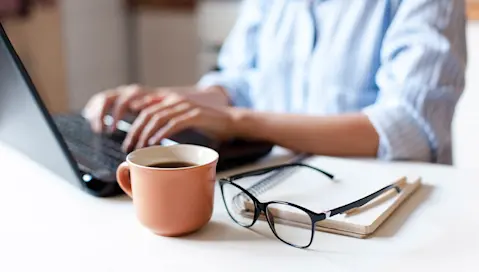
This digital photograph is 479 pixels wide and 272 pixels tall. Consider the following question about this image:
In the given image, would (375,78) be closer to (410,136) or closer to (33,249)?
(410,136)

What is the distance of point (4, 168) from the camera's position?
35.5 inches

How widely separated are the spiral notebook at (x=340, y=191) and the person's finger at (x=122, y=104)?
1.07 feet

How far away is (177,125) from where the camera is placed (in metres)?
0.92

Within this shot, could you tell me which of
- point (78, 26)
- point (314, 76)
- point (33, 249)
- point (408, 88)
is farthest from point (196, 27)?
point (33, 249)

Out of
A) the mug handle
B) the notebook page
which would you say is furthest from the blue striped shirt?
the mug handle

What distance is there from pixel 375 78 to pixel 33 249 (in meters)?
0.69

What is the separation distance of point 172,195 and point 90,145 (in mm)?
347

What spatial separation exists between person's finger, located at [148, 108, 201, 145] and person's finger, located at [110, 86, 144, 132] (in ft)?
0.49

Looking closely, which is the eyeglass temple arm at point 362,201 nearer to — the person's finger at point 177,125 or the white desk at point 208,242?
the white desk at point 208,242

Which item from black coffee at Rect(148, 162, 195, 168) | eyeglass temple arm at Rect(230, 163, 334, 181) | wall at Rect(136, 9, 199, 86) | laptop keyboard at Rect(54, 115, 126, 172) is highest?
black coffee at Rect(148, 162, 195, 168)

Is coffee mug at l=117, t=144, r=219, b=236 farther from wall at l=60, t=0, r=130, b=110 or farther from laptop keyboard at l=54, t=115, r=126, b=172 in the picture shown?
wall at l=60, t=0, r=130, b=110

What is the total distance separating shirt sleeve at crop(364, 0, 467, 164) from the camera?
0.98m

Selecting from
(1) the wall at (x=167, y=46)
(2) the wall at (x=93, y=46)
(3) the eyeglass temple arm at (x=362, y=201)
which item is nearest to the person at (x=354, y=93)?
(3) the eyeglass temple arm at (x=362, y=201)

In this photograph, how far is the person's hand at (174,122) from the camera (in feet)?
3.00
